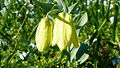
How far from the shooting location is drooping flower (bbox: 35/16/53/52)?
1202 millimetres

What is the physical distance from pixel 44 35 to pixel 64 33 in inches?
3.7

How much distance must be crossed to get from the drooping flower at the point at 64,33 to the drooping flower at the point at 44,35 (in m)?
0.04

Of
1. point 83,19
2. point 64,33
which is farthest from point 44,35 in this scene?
point 83,19

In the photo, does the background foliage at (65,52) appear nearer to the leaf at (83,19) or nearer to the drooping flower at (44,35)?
the leaf at (83,19)

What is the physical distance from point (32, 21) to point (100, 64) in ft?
2.93

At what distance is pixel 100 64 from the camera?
7.52ft

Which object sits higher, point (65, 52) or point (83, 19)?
point (83, 19)

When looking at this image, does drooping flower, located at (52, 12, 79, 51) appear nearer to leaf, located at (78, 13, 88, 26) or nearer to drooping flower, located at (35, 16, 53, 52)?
drooping flower, located at (35, 16, 53, 52)

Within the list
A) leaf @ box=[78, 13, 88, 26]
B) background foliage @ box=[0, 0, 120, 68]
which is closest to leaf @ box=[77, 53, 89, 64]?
background foliage @ box=[0, 0, 120, 68]

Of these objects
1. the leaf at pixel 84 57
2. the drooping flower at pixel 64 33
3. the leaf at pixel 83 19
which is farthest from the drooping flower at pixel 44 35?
the leaf at pixel 84 57

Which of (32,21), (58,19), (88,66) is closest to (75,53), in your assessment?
(58,19)

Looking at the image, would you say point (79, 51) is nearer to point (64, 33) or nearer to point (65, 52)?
point (65, 52)

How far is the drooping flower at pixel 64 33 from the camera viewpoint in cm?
116

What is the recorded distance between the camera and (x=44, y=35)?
4.07ft
